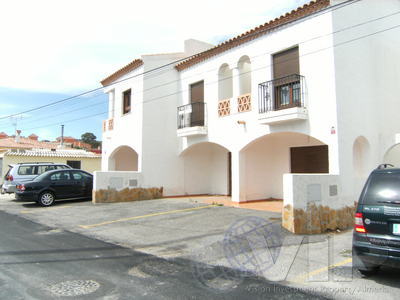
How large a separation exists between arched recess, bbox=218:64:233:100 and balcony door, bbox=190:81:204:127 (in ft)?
3.40

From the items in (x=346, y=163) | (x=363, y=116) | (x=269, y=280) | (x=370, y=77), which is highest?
(x=370, y=77)

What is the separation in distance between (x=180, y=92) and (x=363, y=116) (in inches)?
320

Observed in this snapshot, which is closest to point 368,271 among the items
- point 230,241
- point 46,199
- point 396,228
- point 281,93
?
point 396,228

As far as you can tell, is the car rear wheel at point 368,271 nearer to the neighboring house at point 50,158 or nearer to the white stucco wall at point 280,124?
the white stucco wall at point 280,124

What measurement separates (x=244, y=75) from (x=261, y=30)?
2138mm

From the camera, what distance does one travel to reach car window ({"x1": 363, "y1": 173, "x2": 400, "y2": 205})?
14.5 feet

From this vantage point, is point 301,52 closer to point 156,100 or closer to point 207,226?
point 207,226

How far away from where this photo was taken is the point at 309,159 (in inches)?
472

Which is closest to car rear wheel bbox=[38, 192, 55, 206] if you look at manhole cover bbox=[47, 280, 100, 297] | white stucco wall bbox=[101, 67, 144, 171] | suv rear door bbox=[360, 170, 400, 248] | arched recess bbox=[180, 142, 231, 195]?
white stucco wall bbox=[101, 67, 144, 171]

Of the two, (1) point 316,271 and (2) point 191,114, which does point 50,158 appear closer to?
(2) point 191,114

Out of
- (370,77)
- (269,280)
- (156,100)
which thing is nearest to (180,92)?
(156,100)

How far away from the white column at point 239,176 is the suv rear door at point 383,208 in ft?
24.9

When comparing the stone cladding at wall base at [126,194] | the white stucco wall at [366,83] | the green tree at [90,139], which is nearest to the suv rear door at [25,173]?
the stone cladding at wall base at [126,194]

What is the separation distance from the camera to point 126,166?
61.8ft
